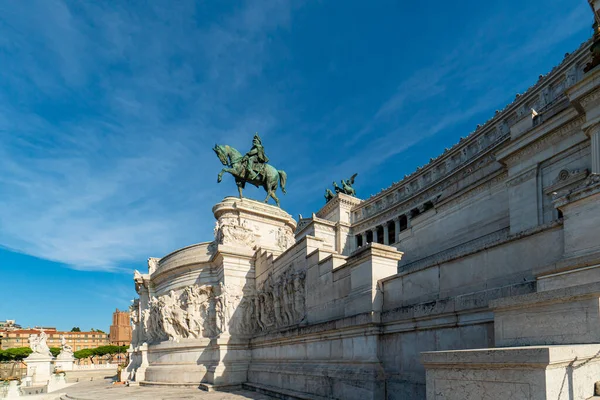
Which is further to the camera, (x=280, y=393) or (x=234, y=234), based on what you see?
(x=234, y=234)

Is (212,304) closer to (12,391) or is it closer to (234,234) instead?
(234,234)

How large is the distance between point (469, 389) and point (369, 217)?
149 ft

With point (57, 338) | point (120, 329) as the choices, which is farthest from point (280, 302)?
point (120, 329)

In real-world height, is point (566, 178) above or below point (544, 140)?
below

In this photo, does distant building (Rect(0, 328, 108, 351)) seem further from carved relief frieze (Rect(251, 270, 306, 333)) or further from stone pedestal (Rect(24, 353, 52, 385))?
carved relief frieze (Rect(251, 270, 306, 333))

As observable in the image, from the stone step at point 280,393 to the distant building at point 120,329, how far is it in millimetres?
158120

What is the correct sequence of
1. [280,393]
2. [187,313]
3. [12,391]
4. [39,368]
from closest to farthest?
[280,393], [12,391], [187,313], [39,368]

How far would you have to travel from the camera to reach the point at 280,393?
13703mm

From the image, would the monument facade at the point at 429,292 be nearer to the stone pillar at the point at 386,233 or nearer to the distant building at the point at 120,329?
the stone pillar at the point at 386,233

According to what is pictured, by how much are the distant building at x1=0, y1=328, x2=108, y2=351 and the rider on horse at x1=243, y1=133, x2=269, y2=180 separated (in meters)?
124

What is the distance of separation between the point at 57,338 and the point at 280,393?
161 m

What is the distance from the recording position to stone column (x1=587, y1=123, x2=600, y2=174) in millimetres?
12930

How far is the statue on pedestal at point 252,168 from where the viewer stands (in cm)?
3141

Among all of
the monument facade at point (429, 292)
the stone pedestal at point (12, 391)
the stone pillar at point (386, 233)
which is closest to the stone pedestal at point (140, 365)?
the monument facade at point (429, 292)
